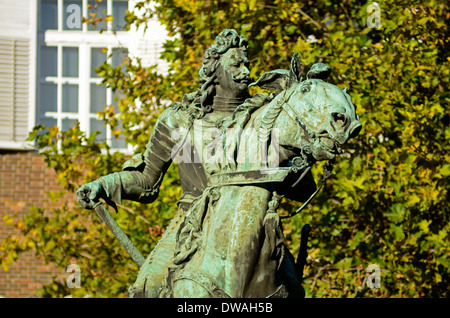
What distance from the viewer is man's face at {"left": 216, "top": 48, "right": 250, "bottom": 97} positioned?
6.88 metres

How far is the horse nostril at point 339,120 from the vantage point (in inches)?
240

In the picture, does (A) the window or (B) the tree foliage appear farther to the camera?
(A) the window

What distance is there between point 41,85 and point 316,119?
14.2m

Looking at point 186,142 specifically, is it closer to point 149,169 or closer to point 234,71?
point 149,169

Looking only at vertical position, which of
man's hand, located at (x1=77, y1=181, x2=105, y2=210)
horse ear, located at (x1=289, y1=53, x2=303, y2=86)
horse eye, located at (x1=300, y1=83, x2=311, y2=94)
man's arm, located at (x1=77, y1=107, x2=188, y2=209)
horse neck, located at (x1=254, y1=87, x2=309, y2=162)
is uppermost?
horse ear, located at (x1=289, y1=53, x2=303, y2=86)

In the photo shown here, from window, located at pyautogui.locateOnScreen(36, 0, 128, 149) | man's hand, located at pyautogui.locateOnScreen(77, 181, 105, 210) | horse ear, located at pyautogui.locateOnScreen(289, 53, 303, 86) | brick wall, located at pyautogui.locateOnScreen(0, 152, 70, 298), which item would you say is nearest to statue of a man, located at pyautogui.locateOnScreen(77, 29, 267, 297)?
man's hand, located at pyautogui.locateOnScreen(77, 181, 105, 210)

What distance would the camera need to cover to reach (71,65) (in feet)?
65.0

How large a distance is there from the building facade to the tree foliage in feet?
12.4

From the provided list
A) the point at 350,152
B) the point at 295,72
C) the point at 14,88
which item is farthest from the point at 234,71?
the point at 14,88

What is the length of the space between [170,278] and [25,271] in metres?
12.8

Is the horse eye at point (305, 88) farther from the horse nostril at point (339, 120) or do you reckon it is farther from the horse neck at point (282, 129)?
the horse nostril at point (339, 120)

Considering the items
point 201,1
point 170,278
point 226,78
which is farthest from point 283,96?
point 201,1

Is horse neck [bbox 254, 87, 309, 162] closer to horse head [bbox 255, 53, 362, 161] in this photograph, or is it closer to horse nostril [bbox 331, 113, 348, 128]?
horse head [bbox 255, 53, 362, 161]

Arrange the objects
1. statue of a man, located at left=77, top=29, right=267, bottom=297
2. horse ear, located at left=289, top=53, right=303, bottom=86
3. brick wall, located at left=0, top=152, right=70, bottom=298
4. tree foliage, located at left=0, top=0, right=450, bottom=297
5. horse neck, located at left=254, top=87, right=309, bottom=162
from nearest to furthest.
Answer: horse neck, located at left=254, top=87, right=309, bottom=162 < horse ear, located at left=289, top=53, right=303, bottom=86 < statue of a man, located at left=77, top=29, right=267, bottom=297 < tree foliage, located at left=0, top=0, right=450, bottom=297 < brick wall, located at left=0, top=152, right=70, bottom=298
